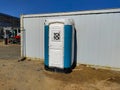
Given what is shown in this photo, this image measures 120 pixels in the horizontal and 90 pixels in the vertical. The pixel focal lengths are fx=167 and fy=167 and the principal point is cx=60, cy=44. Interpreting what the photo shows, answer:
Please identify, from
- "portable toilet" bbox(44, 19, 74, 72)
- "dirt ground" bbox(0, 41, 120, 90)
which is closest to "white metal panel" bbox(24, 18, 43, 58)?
"dirt ground" bbox(0, 41, 120, 90)

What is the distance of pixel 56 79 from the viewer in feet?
19.0

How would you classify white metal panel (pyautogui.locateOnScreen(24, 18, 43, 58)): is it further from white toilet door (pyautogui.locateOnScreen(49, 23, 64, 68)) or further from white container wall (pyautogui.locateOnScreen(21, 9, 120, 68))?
white toilet door (pyautogui.locateOnScreen(49, 23, 64, 68))

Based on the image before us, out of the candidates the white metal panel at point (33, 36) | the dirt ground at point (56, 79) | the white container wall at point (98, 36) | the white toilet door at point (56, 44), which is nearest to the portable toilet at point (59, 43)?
the white toilet door at point (56, 44)

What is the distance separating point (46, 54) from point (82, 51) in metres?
1.68

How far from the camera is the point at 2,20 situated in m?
32.9

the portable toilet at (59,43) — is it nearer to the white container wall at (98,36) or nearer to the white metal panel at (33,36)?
the white container wall at (98,36)

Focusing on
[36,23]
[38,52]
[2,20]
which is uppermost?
[2,20]

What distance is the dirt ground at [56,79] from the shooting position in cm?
508

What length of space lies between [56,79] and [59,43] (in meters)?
1.42

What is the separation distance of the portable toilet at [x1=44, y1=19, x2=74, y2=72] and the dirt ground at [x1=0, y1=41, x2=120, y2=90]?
388 mm

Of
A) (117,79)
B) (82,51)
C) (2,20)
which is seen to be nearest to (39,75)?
(82,51)

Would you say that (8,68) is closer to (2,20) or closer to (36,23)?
(36,23)

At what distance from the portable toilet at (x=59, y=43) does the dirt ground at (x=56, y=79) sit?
39cm

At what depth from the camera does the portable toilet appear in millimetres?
6348
